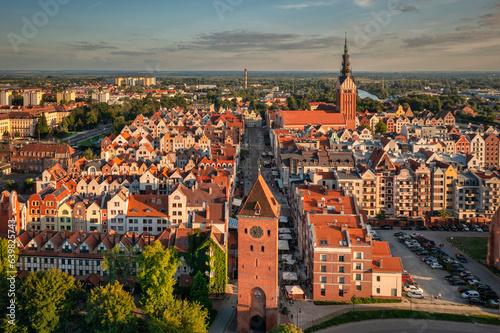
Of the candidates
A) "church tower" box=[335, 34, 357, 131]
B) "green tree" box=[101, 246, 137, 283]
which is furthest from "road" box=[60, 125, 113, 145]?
"green tree" box=[101, 246, 137, 283]

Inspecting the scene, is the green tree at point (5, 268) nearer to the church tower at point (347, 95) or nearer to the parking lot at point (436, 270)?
the parking lot at point (436, 270)

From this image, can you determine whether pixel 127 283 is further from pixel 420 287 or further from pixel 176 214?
pixel 420 287

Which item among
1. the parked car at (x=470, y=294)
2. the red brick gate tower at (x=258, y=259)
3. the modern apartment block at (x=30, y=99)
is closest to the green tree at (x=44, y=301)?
the red brick gate tower at (x=258, y=259)

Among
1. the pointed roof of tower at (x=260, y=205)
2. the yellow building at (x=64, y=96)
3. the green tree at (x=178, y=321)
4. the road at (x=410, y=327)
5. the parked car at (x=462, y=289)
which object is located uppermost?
the yellow building at (x=64, y=96)

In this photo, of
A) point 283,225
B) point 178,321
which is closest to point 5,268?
point 178,321

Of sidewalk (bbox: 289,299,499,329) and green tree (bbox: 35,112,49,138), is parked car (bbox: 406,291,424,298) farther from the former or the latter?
green tree (bbox: 35,112,49,138)

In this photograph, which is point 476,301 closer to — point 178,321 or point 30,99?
point 178,321

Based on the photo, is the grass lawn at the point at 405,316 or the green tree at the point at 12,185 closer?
the grass lawn at the point at 405,316
